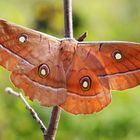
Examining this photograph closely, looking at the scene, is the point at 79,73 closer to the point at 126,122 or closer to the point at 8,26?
the point at 8,26

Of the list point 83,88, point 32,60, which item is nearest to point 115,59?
point 83,88

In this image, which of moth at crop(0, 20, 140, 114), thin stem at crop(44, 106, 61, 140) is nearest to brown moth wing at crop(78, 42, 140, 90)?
moth at crop(0, 20, 140, 114)

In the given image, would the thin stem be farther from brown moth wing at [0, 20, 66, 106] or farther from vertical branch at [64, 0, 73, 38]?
vertical branch at [64, 0, 73, 38]

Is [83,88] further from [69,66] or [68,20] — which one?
[68,20]

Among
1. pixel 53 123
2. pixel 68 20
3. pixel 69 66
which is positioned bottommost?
pixel 53 123

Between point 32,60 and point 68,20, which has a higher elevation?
point 68,20

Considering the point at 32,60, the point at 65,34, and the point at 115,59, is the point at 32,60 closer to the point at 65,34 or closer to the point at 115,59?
the point at 65,34
